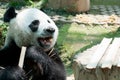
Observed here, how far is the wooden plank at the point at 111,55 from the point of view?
4.33m

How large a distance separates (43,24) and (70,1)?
6137 mm

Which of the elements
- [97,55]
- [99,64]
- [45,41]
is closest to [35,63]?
[45,41]

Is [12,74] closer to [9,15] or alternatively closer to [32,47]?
[32,47]

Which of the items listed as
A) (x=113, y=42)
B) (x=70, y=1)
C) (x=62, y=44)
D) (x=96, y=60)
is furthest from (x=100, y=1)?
(x=96, y=60)

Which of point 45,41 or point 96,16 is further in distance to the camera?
point 96,16

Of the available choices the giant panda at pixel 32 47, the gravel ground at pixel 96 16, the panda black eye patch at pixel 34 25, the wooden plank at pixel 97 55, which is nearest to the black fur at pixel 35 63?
the giant panda at pixel 32 47

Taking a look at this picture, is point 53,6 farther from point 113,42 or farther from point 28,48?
point 28,48

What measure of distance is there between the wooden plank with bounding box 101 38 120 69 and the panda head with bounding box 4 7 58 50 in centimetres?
69

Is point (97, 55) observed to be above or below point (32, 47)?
below

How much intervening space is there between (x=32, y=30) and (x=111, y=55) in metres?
1.05

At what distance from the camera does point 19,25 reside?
409cm

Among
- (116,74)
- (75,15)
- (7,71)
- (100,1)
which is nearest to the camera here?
(7,71)

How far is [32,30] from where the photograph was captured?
406 centimetres

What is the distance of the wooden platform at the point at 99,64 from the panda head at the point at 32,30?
641 mm
